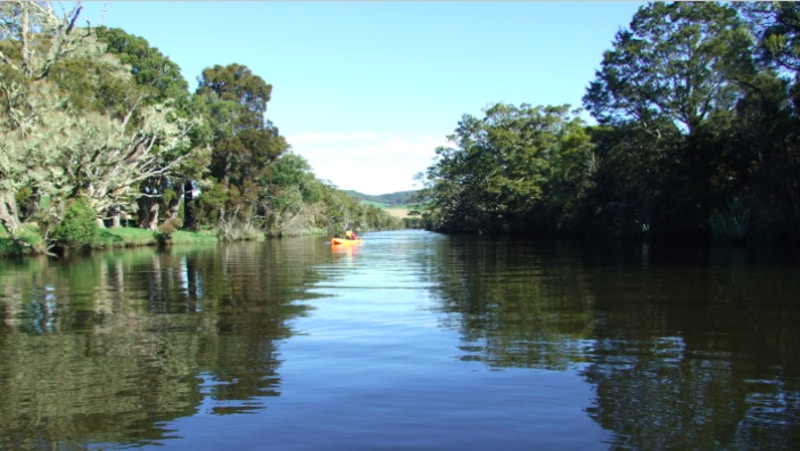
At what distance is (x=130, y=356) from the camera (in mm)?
8758

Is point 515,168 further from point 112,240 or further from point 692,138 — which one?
point 112,240

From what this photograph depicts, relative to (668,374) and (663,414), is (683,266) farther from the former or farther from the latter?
(663,414)

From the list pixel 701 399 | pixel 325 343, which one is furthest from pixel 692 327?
pixel 325 343

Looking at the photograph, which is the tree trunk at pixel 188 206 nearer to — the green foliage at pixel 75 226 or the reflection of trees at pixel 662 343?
the green foliage at pixel 75 226

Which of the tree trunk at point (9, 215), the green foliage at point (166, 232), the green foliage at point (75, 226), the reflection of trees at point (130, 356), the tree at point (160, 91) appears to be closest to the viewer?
the reflection of trees at point (130, 356)

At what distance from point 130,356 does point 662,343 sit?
7.72 meters

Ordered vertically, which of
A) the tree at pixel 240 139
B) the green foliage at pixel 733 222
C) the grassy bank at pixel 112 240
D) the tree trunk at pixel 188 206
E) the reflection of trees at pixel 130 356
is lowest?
the reflection of trees at pixel 130 356

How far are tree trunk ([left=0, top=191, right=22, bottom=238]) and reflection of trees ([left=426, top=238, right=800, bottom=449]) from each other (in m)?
26.5

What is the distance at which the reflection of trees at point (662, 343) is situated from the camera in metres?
5.71

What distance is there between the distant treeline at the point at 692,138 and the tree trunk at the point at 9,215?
3913 cm

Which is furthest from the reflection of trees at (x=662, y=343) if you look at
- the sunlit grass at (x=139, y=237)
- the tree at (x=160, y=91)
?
the tree at (x=160, y=91)

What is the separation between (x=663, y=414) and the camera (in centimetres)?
595

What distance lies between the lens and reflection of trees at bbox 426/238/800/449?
5707 mm

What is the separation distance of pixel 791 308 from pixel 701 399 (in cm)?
714
